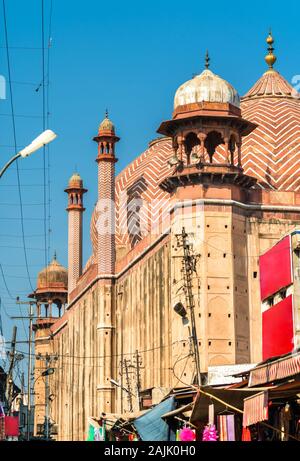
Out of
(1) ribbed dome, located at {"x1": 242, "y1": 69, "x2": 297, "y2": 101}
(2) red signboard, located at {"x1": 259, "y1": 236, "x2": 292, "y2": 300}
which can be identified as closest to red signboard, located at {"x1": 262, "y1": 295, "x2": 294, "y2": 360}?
(2) red signboard, located at {"x1": 259, "y1": 236, "x2": 292, "y2": 300}

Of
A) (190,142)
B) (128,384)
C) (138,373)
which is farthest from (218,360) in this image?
(190,142)

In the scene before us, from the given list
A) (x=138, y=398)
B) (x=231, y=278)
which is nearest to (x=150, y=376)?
(x=138, y=398)

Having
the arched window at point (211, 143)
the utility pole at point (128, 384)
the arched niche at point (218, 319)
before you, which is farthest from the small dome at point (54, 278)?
the arched niche at point (218, 319)

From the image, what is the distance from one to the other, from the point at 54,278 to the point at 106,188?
749 inches

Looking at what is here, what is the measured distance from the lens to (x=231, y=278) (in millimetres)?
29875

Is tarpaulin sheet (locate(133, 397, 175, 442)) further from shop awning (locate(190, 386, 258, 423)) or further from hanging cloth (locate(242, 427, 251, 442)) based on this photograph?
hanging cloth (locate(242, 427, 251, 442))

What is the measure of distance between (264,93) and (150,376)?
13104mm

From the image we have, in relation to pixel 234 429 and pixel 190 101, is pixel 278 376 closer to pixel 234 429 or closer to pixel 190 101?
pixel 234 429

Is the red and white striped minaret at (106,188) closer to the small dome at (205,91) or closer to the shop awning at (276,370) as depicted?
the small dome at (205,91)

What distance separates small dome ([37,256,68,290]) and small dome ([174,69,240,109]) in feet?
86.1

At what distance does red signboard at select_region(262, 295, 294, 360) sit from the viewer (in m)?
23.5

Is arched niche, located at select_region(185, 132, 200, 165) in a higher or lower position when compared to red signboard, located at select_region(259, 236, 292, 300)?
higher

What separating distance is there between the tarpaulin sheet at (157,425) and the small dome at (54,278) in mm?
36981

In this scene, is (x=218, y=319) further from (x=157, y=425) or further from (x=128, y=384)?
(x=157, y=425)
